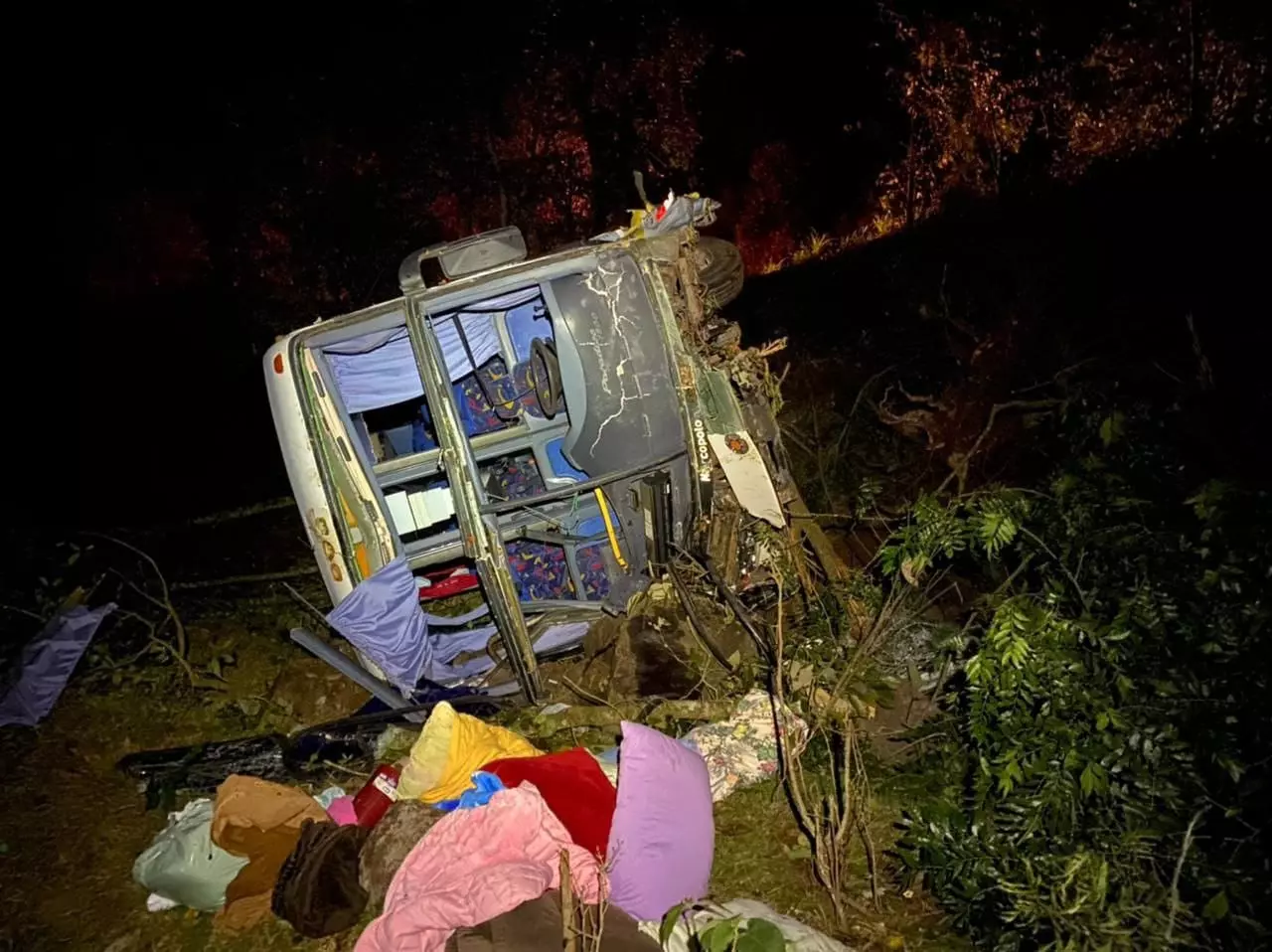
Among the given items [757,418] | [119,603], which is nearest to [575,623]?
[757,418]

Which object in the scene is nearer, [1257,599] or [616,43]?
[1257,599]

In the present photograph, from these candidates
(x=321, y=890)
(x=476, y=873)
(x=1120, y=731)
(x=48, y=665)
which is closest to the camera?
(x=1120, y=731)

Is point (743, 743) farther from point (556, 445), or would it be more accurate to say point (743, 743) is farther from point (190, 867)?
point (190, 867)

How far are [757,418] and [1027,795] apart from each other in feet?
7.83

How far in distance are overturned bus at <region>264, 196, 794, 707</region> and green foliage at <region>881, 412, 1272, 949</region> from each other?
1.46 meters

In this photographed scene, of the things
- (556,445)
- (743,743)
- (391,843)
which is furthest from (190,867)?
(556,445)

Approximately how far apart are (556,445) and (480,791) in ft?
6.62

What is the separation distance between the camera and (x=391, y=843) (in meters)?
3.21

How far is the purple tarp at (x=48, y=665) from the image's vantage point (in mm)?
4754

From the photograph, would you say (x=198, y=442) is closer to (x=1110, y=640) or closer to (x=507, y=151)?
(x=507, y=151)

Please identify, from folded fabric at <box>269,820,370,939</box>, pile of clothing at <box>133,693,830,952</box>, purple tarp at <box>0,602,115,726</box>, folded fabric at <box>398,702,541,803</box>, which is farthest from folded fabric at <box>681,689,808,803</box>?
purple tarp at <box>0,602,115,726</box>

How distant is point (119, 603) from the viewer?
21.1 ft

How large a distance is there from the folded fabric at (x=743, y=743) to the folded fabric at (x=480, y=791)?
94 cm

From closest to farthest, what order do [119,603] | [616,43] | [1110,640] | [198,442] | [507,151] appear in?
[1110,640], [119,603], [198,442], [507,151], [616,43]
